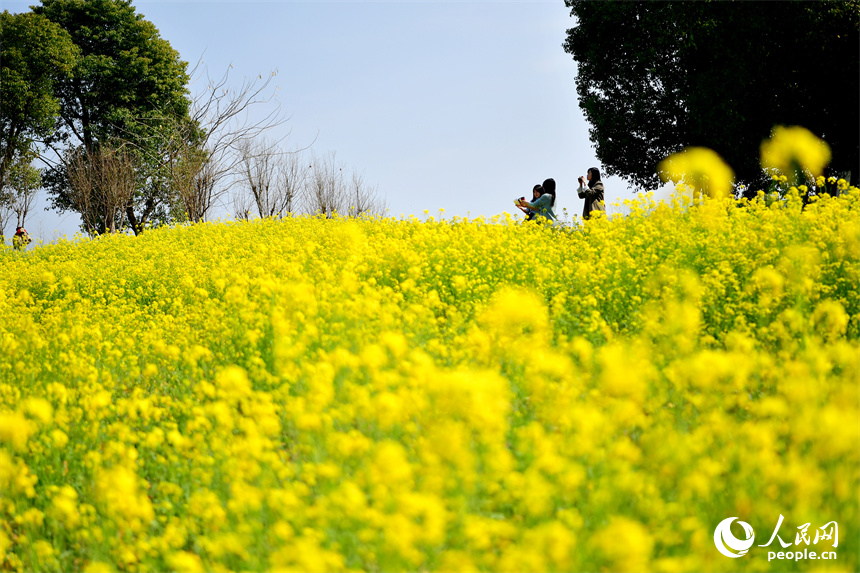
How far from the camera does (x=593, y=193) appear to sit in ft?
36.4

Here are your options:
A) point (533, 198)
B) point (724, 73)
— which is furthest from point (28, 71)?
point (724, 73)

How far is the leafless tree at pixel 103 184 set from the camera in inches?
926

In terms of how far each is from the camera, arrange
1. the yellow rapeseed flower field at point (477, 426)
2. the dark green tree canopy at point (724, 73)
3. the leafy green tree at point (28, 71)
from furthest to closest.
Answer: the leafy green tree at point (28, 71) → the dark green tree canopy at point (724, 73) → the yellow rapeseed flower field at point (477, 426)

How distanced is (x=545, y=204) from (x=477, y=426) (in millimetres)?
8169

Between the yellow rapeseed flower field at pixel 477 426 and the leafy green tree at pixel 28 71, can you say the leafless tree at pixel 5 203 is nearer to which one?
the leafy green tree at pixel 28 71

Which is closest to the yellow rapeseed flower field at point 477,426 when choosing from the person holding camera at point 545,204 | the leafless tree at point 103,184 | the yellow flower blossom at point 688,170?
the person holding camera at point 545,204

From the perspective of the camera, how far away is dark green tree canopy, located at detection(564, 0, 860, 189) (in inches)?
576

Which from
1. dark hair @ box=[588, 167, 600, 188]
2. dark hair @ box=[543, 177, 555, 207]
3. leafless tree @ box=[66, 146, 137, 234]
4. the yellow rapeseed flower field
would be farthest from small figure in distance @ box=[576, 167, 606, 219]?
leafless tree @ box=[66, 146, 137, 234]

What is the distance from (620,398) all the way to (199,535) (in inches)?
87.9

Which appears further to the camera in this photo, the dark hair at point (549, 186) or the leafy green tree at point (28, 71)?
the leafy green tree at point (28, 71)

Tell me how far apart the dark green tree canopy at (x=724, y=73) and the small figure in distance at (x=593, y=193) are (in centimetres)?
622

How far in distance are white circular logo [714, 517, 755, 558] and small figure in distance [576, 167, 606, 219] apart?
346 inches

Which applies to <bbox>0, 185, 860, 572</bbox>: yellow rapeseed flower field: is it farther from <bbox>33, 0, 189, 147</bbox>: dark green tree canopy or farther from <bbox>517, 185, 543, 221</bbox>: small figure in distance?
<bbox>33, 0, 189, 147</bbox>: dark green tree canopy

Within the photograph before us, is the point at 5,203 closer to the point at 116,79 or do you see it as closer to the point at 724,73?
the point at 116,79
